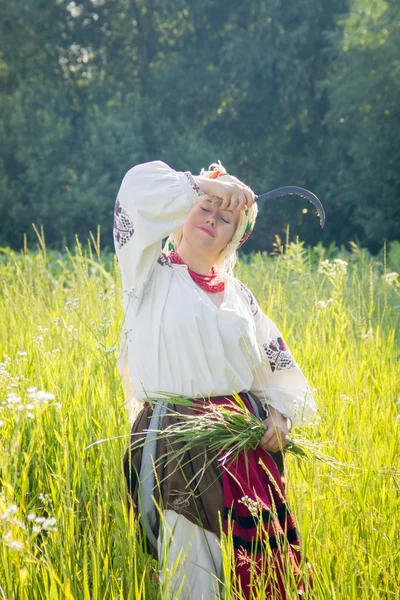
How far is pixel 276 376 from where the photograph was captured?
253cm

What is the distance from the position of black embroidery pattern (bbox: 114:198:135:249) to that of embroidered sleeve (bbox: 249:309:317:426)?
51cm

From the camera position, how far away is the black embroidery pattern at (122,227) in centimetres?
241

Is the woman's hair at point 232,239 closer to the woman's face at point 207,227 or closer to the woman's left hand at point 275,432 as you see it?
the woman's face at point 207,227

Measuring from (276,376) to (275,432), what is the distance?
262 millimetres

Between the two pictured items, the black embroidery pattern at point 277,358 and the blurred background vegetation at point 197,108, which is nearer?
the black embroidery pattern at point 277,358

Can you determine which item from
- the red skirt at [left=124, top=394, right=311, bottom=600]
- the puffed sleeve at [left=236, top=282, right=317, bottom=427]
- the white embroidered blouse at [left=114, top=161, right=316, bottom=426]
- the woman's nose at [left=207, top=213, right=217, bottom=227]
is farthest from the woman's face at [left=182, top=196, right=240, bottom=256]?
the red skirt at [left=124, top=394, right=311, bottom=600]

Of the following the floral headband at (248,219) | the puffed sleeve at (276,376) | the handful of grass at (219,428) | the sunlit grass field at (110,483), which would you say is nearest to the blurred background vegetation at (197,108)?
the sunlit grass field at (110,483)

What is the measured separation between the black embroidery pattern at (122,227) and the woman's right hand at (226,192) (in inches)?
9.7

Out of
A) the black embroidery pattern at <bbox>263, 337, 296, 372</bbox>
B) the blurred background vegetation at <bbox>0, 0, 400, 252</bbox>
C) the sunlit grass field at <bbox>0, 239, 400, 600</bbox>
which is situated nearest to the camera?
the sunlit grass field at <bbox>0, 239, 400, 600</bbox>

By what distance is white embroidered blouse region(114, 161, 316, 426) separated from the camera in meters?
2.30

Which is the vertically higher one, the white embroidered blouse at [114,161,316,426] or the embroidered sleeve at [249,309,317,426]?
the white embroidered blouse at [114,161,316,426]

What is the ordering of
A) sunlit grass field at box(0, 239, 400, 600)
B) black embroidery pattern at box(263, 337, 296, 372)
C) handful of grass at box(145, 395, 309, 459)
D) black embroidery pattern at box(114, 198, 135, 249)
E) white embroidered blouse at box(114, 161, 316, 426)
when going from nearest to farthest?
sunlit grass field at box(0, 239, 400, 600) < handful of grass at box(145, 395, 309, 459) < white embroidered blouse at box(114, 161, 316, 426) < black embroidery pattern at box(114, 198, 135, 249) < black embroidery pattern at box(263, 337, 296, 372)

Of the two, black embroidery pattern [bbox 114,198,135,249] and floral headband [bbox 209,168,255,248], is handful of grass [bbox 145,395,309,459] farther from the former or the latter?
floral headband [bbox 209,168,255,248]

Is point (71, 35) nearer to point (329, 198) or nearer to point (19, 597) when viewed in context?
point (329, 198)
